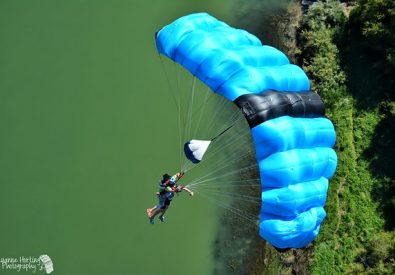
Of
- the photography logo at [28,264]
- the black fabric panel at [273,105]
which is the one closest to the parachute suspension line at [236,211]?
the black fabric panel at [273,105]

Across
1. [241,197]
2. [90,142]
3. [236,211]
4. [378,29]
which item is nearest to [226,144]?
[241,197]

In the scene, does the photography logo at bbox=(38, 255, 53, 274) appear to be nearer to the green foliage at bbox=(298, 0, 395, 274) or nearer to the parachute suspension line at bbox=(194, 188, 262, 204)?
the parachute suspension line at bbox=(194, 188, 262, 204)

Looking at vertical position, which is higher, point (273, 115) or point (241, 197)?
point (273, 115)

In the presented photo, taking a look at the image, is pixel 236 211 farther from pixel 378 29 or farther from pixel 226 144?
pixel 378 29

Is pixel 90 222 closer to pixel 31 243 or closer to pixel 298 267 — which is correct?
pixel 31 243

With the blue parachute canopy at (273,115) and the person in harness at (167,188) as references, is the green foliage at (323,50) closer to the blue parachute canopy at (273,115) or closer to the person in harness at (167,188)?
the blue parachute canopy at (273,115)

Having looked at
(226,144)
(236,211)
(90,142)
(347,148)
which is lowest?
(236,211)

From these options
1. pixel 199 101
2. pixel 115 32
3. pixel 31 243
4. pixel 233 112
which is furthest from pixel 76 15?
pixel 31 243
